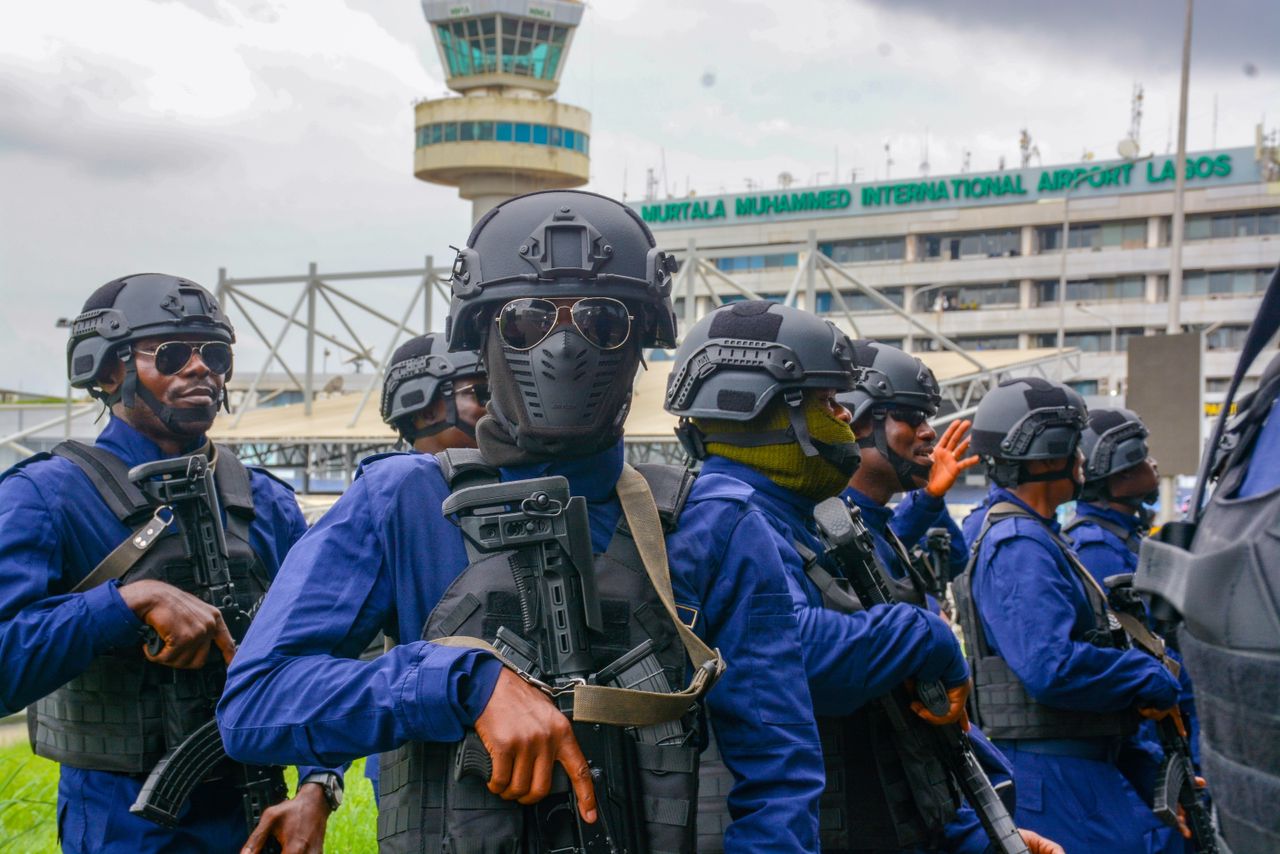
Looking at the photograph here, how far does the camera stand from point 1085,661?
16.4ft

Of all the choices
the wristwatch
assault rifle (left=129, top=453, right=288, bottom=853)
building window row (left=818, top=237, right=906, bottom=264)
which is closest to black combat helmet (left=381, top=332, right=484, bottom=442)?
assault rifle (left=129, top=453, right=288, bottom=853)

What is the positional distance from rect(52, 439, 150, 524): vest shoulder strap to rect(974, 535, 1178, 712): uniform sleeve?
3.00 metres

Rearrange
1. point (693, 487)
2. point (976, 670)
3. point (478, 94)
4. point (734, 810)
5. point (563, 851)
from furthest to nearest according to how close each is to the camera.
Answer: point (478, 94) → point (976, 670) → point (693, 487) → point (734, 810) → point (563, 851)

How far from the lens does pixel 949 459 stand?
576 cm

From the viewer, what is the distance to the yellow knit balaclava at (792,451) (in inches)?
158

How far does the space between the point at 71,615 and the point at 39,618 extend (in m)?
0.08

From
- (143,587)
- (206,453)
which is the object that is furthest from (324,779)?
(206,453)

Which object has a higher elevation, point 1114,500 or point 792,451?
point 792,451

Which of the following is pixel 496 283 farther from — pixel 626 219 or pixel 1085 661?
pixel 1085 661

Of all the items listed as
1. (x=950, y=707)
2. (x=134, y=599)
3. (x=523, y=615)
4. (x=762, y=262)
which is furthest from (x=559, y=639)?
(x=762, y=262)

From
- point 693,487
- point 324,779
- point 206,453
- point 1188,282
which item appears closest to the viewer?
point 693,487

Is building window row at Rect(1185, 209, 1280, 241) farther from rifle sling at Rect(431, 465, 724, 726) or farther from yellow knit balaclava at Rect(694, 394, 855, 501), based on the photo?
rifle sling at Rect(431, 465, 724, 726)

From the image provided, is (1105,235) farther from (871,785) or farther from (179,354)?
(871,785)

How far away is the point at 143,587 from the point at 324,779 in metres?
0.75
